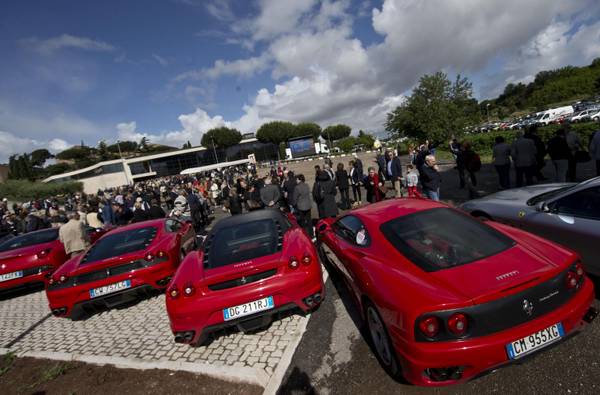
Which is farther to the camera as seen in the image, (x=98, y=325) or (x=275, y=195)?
(x=275, y=195)

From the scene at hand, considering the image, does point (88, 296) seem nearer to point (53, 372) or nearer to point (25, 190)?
point (53, 372)

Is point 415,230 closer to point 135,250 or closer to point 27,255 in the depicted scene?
point 135,250

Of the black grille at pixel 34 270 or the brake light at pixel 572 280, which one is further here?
the black grille at pixel 34 270

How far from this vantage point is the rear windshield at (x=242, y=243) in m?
3.70

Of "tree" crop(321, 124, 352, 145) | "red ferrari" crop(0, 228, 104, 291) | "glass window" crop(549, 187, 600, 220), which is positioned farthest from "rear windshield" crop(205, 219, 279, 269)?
"tree" crop(321, 124, 352, 145)

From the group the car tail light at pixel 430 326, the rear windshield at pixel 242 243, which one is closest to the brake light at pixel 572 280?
the car tail light at pixel 430 326

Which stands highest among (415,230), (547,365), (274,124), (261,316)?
(274,124)

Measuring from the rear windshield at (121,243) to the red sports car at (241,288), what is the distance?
174 cm

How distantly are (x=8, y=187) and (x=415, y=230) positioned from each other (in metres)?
59.6

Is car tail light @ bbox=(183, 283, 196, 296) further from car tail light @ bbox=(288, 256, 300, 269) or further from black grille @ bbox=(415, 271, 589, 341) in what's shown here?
black grille @ bbox=(415, 271, 589, 341)

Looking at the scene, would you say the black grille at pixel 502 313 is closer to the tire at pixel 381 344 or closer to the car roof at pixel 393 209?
the tire at pixel 381 344

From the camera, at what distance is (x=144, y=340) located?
3902 millimetres

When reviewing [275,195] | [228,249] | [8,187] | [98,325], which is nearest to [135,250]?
[98,325]

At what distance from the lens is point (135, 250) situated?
16.0 ft
